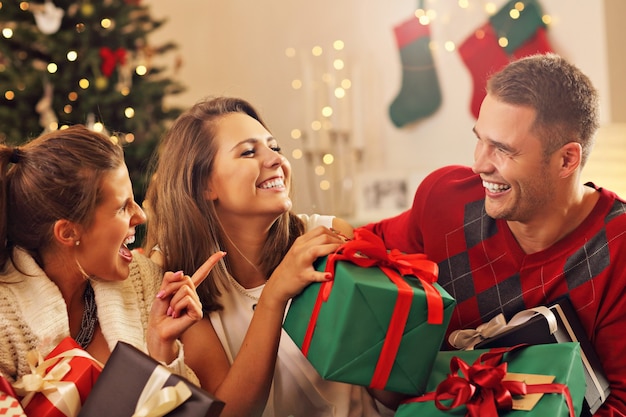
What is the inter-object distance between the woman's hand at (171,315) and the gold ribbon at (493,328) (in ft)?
1.88

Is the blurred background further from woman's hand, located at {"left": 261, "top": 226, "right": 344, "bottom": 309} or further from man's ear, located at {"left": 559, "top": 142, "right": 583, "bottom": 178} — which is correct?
woman's hand, located at {"left": 261, "top": 226, "right": 344, "bottom": 309}

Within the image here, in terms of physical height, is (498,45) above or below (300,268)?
above

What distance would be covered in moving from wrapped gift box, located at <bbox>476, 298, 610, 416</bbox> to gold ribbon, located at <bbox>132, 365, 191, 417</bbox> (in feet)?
2.18

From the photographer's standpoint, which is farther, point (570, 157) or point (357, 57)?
point (357, 57)

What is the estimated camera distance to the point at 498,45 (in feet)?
14.0

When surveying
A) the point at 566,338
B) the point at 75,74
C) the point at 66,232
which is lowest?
the point at 566,338

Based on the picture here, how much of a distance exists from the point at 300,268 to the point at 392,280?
0.63 feet

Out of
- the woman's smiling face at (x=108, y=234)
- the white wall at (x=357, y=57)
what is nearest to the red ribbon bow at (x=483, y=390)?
the woman's smiling face at (x=108, y=234)

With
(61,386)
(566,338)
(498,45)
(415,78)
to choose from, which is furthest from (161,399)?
(415,78)

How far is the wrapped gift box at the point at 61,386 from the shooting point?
1325 mm

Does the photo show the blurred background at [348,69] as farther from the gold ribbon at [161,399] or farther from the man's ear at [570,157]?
the gold ribbon at [161,399]

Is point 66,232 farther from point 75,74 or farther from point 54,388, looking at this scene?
point 75,74

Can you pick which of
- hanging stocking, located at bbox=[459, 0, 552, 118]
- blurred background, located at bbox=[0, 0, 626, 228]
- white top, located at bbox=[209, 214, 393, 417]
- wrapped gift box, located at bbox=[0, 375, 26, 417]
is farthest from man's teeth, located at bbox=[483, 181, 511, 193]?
hanging stocking, located at bbox=[459, 0, 552, 118]

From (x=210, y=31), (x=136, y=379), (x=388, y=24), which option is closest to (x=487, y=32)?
(x=388, y=24)
